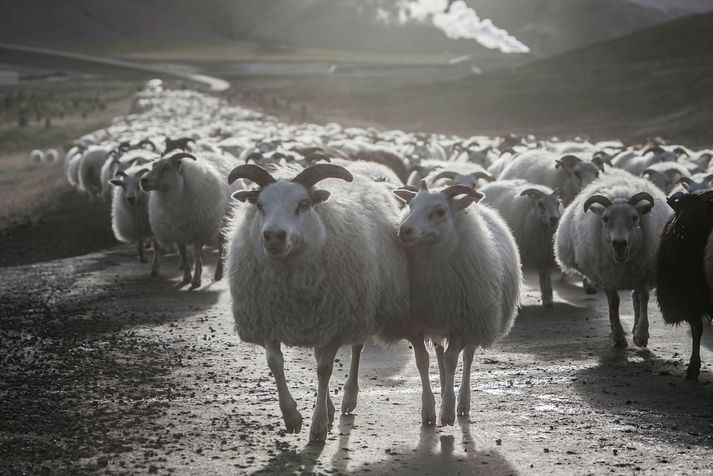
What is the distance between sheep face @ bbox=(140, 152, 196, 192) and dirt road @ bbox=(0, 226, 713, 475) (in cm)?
253

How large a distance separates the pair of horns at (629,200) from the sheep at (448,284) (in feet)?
8.75

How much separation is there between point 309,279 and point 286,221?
515 mm

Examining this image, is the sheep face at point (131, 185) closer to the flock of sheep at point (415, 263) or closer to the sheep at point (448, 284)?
the flock of sheep at point (415, 263)

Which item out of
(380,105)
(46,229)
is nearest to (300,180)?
(46,229)

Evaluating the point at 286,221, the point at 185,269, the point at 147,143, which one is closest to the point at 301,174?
the point at 286,221

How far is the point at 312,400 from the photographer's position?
8.56 metres

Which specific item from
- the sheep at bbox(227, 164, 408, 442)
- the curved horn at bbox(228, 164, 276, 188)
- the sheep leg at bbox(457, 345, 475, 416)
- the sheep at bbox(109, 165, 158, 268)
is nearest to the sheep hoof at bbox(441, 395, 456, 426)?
the sheep leg at bbox(457, 345, 475, 416)

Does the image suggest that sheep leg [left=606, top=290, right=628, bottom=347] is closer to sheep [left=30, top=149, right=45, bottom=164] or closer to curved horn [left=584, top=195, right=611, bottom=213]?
curved horn [left=584, top=195, right=611, bottom=213]

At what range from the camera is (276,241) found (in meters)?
6.97

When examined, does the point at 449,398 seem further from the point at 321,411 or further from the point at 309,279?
the point at 309,279

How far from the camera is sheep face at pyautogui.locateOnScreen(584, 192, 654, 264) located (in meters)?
10.3

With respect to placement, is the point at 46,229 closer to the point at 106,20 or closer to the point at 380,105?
the point at 380,105

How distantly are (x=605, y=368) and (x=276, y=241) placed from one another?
3986mm

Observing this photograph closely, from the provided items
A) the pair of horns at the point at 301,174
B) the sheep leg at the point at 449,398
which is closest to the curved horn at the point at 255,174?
the pair of horns at the point at 301,174
